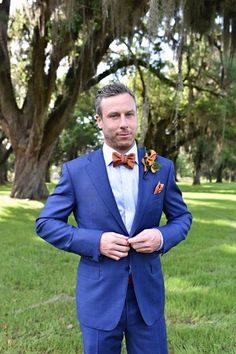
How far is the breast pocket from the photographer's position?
198 centimetres

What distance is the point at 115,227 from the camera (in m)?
1.95

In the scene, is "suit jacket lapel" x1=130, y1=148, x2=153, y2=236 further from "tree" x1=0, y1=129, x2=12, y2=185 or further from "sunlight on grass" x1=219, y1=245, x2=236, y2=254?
"tree" x1=0, y1=129, x2=12, y2=185

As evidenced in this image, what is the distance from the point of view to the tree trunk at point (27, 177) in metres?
14.1

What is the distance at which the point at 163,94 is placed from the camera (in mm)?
21859

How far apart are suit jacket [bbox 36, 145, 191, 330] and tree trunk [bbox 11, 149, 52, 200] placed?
40.4ft

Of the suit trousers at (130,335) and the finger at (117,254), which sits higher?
the finger at (117,254)

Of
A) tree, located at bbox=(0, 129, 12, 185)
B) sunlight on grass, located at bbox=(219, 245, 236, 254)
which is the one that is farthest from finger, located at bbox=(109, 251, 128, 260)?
tree, located at bbox=(0, 129, 12, 185)

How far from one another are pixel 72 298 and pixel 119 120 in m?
2.73

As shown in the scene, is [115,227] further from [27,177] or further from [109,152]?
[27,177]

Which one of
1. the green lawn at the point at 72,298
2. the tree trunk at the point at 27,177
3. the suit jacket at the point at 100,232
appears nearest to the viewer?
the suit jacket at the point at 100,232

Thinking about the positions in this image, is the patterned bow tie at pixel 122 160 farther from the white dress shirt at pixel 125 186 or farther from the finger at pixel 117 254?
the finger at pixel 117 254

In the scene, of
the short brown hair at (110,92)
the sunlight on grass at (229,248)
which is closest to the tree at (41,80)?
the sunlight on grass at (229,248)

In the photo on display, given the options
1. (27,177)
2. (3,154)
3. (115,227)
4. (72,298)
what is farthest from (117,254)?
(3,154)

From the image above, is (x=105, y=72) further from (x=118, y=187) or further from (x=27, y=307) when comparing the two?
(x=118, y=187)
